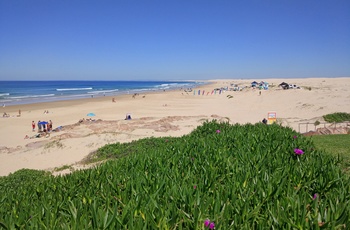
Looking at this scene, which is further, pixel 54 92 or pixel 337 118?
pixel 54 92

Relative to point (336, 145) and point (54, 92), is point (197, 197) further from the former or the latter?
point (54, 92)

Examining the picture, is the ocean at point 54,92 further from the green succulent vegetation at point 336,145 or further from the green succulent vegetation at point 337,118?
the green succulent vegetation at point 336,145

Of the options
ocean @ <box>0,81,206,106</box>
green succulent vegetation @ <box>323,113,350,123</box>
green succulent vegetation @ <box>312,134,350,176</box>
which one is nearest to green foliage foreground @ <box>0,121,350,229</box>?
green succulent vegetation @ <box>312,134,350,176</box>

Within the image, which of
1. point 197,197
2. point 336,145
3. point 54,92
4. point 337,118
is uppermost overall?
point 197,197

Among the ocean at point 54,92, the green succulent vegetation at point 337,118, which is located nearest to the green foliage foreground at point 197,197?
the green succulent vegetation at point 337,118

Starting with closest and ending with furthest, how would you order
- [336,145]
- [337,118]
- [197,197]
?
[197,197]
[336,145]
[337,118]

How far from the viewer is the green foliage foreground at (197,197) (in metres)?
2.00

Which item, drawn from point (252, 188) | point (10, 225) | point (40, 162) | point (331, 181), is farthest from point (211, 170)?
point (40, 162)

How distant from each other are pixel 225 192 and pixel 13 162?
1219cm

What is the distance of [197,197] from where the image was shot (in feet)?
7.63

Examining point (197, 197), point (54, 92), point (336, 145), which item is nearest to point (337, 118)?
point (336, 145)

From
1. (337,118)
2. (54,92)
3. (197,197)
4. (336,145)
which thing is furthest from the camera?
(54,92)

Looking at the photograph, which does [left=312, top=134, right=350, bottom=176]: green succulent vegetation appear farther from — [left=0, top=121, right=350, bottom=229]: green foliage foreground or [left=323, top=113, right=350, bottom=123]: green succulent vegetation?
[left=323, top=113, right=350, bottom=123]: green succulent vegetation

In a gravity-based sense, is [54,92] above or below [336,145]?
above
